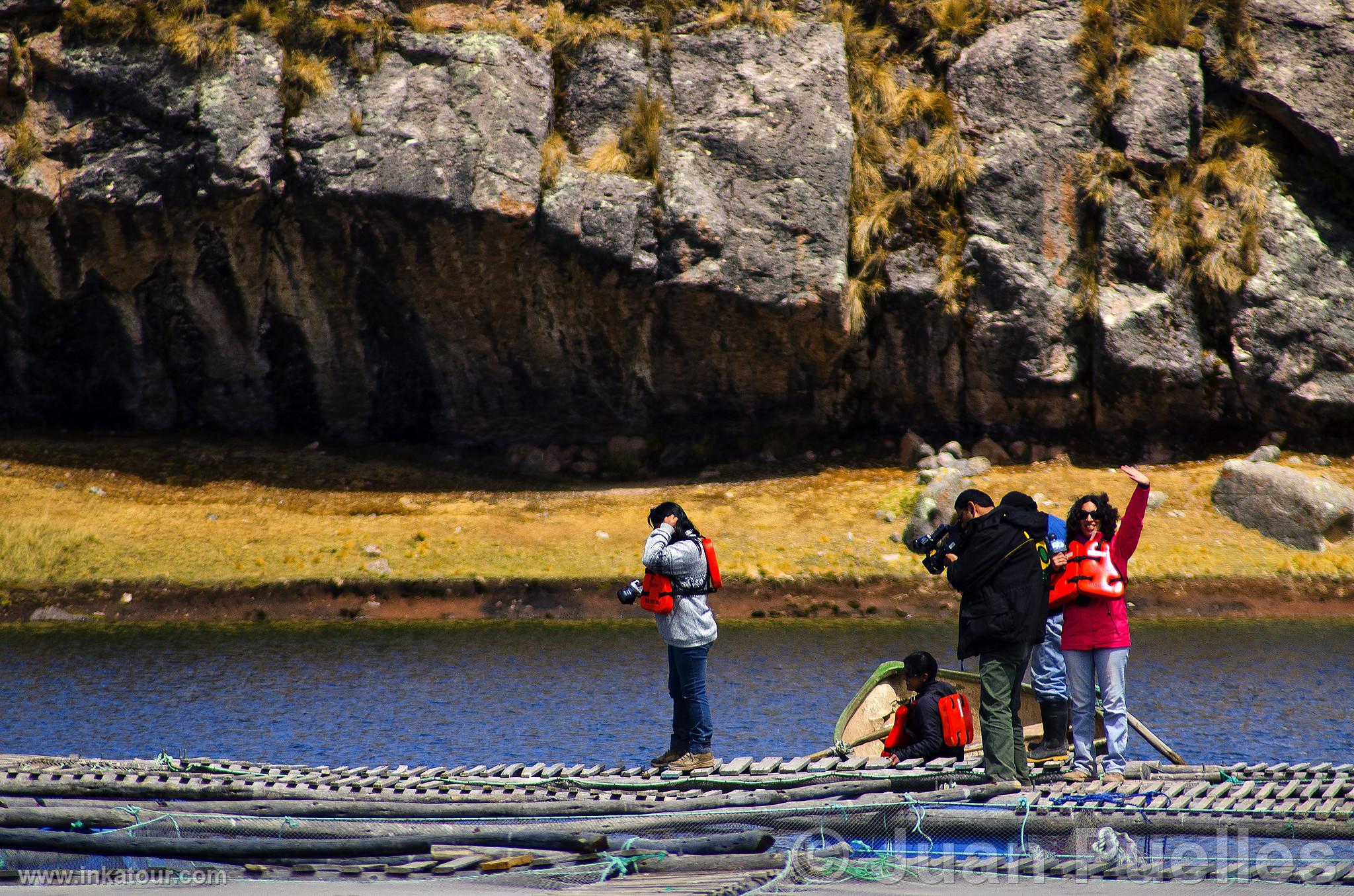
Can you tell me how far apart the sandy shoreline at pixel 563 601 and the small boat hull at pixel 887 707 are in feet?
23.5

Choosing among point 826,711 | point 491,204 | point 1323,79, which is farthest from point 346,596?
point 1323,79

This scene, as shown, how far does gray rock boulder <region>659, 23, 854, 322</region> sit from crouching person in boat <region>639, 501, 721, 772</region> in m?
13.1

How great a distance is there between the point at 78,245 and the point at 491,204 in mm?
7226

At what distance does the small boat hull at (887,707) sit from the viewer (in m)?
9.40

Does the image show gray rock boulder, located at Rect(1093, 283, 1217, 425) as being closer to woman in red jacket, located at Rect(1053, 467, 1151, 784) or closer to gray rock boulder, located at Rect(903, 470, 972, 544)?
gray rock boulder, located at Rect(903, 470, 972, 544)

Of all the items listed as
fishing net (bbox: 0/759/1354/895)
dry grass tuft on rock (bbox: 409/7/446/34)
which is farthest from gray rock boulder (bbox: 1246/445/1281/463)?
dry grass tuft on rock (bbox: 409/7/446/34)

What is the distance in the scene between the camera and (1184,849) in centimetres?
671

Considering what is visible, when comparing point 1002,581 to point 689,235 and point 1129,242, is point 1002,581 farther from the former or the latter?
point 1129,242

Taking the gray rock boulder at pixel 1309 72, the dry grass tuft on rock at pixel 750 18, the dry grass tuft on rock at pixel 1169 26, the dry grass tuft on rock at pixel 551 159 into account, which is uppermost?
the dry grass tuft on rock at pixel 750 18

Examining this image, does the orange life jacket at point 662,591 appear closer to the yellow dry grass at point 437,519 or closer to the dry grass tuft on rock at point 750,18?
the yellow dry grass at point 437,519

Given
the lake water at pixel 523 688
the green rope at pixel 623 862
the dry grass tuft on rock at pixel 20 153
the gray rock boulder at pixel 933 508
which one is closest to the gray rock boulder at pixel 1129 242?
the gray rock boulder at pixel 933 508

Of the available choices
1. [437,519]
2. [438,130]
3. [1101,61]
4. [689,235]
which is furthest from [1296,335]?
[438,130]

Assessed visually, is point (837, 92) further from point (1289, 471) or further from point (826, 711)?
point (826, 711)

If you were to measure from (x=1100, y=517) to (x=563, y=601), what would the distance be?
10.7m
